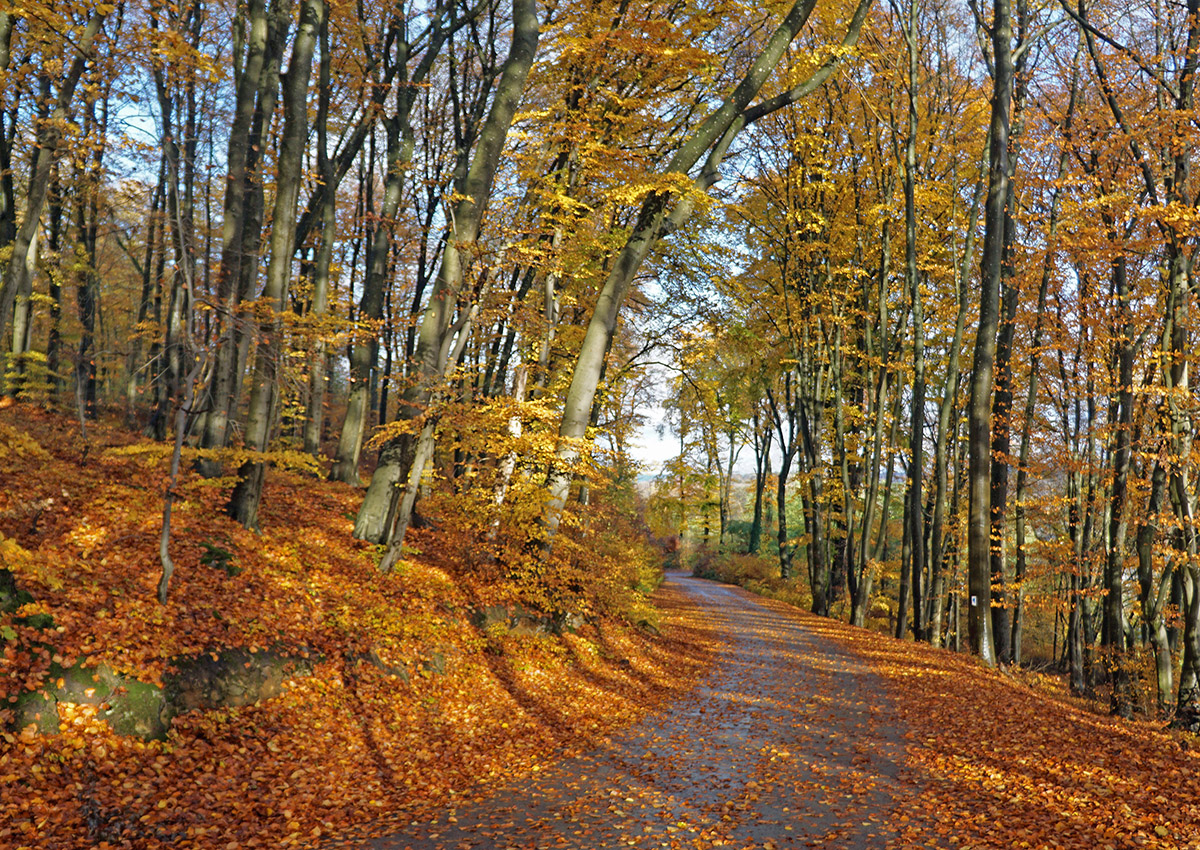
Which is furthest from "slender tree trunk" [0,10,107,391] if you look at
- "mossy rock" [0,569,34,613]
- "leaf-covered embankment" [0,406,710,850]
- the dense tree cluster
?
"mossy rock" [0,569,34,613]

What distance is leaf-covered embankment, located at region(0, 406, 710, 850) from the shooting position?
511cm

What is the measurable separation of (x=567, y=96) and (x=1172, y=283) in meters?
10.3

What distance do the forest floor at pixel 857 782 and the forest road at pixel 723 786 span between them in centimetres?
2

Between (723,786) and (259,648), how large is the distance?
15.2ft

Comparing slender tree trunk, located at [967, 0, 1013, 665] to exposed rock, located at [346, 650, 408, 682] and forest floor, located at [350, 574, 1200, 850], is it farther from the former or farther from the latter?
exposed rock, located at [346, 650, 408, 682]

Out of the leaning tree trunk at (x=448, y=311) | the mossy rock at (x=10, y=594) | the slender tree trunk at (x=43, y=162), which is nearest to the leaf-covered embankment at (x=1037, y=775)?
the leaning tree trunk at (x=448, y=311)

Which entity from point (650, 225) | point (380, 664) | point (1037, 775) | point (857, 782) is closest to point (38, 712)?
point (380, 664)

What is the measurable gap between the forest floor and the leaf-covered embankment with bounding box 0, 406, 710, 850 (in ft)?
2.27

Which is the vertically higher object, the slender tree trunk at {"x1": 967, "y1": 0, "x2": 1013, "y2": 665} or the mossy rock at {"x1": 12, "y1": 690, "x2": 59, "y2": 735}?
the slender tree trunk at {"x1": 967, "y1": 0, "x2": 1013, "y2": 665}

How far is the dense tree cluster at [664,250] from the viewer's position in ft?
33.2

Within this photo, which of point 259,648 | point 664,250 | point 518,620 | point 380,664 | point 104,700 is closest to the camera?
point 104,700

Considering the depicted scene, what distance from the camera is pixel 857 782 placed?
6449 millimetres

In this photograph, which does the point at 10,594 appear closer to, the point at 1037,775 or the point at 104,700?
the point at 104,700

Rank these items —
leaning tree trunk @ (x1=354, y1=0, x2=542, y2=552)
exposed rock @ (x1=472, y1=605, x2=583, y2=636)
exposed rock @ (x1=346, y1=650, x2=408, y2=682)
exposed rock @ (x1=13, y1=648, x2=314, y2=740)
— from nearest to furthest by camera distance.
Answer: exposed rock @ (x1=13, y1=648, x2=314, y2=740), exposed rock @ (x1=346, y1=650, x2=408, y2=682), leaning tree trunk @ (x1=354, y1=0, x2=542, y2=552), exposed rock @ (x1=472, y1=605, x2=583, y2=636)
